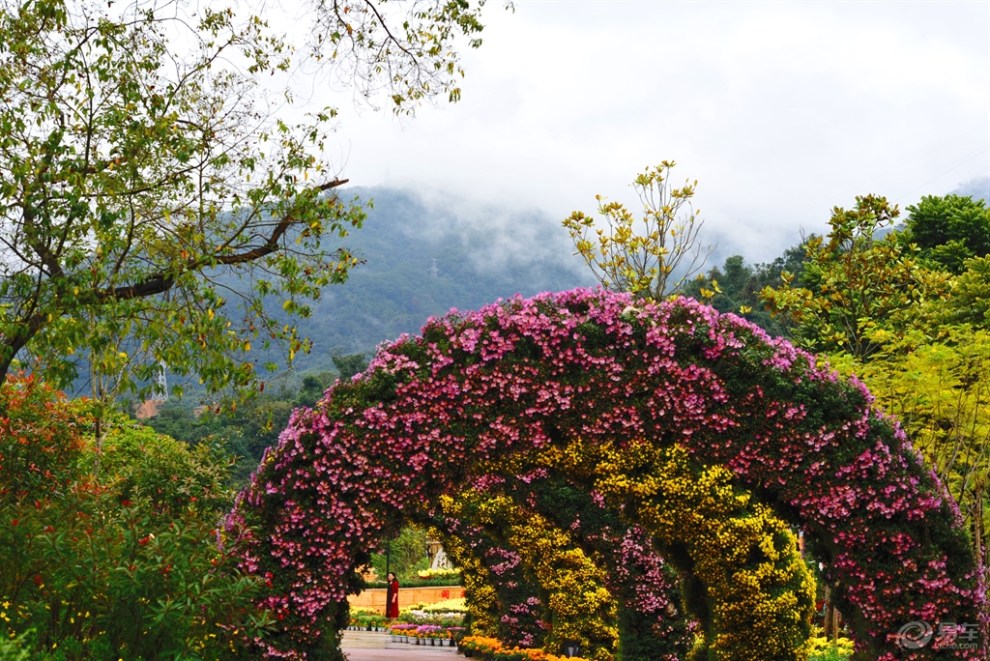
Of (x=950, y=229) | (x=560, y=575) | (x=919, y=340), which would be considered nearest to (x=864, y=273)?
(x=919, y=340)

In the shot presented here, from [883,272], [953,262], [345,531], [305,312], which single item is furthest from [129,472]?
[953,262]

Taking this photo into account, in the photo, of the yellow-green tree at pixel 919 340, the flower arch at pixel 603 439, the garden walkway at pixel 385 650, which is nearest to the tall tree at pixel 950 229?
the yellow-green tree at pixel 919 340

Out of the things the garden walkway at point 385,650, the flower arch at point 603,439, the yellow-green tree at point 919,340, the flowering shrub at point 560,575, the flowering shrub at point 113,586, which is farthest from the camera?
the garden walkway at point 385,650

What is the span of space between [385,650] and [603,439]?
14.6 m

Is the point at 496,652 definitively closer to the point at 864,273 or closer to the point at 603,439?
the point at 864,273

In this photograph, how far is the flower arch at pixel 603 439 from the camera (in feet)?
30.5

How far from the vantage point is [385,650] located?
73.4 ft

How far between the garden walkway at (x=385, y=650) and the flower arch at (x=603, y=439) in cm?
813

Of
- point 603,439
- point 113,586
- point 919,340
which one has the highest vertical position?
point 919,340

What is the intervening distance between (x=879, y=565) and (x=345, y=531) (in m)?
4.93

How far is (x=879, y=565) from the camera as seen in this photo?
9367 millimetres

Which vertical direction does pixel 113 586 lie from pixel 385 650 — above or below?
below

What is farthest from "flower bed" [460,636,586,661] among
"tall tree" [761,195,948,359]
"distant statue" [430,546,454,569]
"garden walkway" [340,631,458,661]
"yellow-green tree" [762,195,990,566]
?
"distant statue" [430,546,454,569]

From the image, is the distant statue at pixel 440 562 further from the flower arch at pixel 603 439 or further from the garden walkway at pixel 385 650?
the flower arch at pixel 603 439
